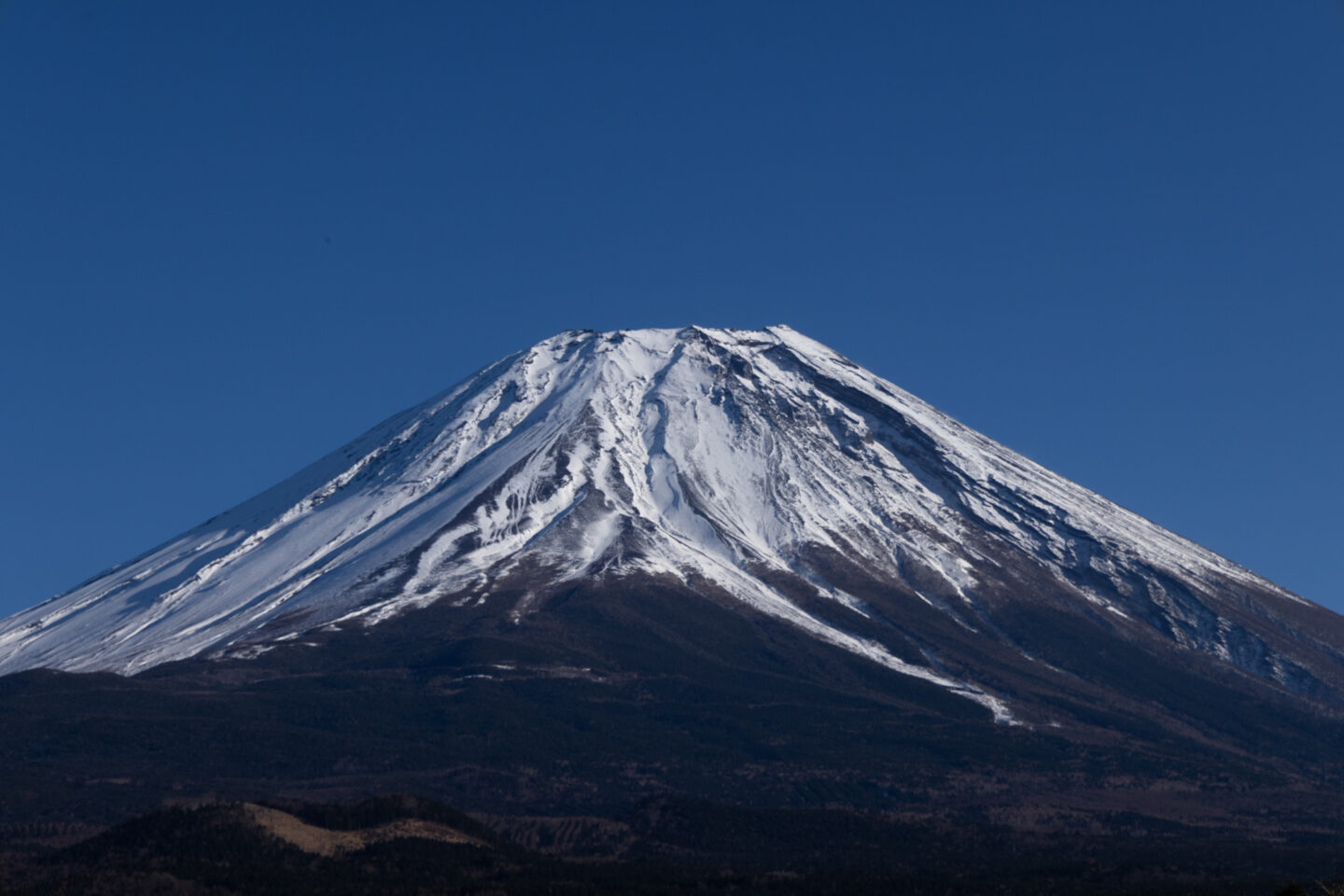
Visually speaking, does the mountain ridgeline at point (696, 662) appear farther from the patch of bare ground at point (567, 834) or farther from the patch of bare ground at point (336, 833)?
the patch of bare ground at point (336, 833)

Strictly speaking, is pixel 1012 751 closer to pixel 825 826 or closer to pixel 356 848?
pixel 825 826

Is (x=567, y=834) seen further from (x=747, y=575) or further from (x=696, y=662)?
(x=747, y=575)

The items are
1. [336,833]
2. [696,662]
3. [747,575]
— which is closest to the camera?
[336,833]

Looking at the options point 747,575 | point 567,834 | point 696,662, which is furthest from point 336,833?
point 747,575

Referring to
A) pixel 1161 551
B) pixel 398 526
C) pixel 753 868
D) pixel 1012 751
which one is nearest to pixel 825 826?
pixel 753 868

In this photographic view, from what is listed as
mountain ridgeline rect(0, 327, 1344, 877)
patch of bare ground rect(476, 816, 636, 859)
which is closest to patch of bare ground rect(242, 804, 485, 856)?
patch of bare ground rect(476, 816, 636, 859)

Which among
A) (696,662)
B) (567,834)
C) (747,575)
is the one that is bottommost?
(567,834)
